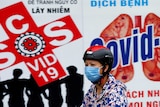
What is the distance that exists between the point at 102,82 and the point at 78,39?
162 cm

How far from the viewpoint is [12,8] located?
411 centimetres

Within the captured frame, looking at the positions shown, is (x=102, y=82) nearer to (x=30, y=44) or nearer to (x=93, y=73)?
(x=93, y=73)

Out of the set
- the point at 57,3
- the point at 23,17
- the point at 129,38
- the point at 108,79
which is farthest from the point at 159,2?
the point at 108,79

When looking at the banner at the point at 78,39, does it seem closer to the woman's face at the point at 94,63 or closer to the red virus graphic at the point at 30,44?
the red virus graphic at the point at 30,44

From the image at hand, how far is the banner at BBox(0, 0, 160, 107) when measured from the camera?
4145mm

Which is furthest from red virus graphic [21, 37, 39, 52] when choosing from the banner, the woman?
the woman

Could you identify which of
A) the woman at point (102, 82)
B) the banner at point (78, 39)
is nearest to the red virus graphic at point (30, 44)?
the banner at point (78, 39)

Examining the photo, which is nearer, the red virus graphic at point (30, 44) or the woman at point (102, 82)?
the woman at point (102, 82)

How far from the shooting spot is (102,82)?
2695 millimetres

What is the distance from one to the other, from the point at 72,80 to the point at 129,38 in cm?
76

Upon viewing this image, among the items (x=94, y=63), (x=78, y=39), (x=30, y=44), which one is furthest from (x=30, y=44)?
(x=94, y=63)

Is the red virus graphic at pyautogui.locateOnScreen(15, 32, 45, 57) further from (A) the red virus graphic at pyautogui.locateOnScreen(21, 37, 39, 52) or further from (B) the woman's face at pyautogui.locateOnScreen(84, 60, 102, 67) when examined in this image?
(B) the woman's face at pyautogui.locateOnScreen(84, 60, 102, 67)

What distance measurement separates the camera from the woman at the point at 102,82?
2.54 meters

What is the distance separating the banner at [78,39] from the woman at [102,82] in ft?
5.04
